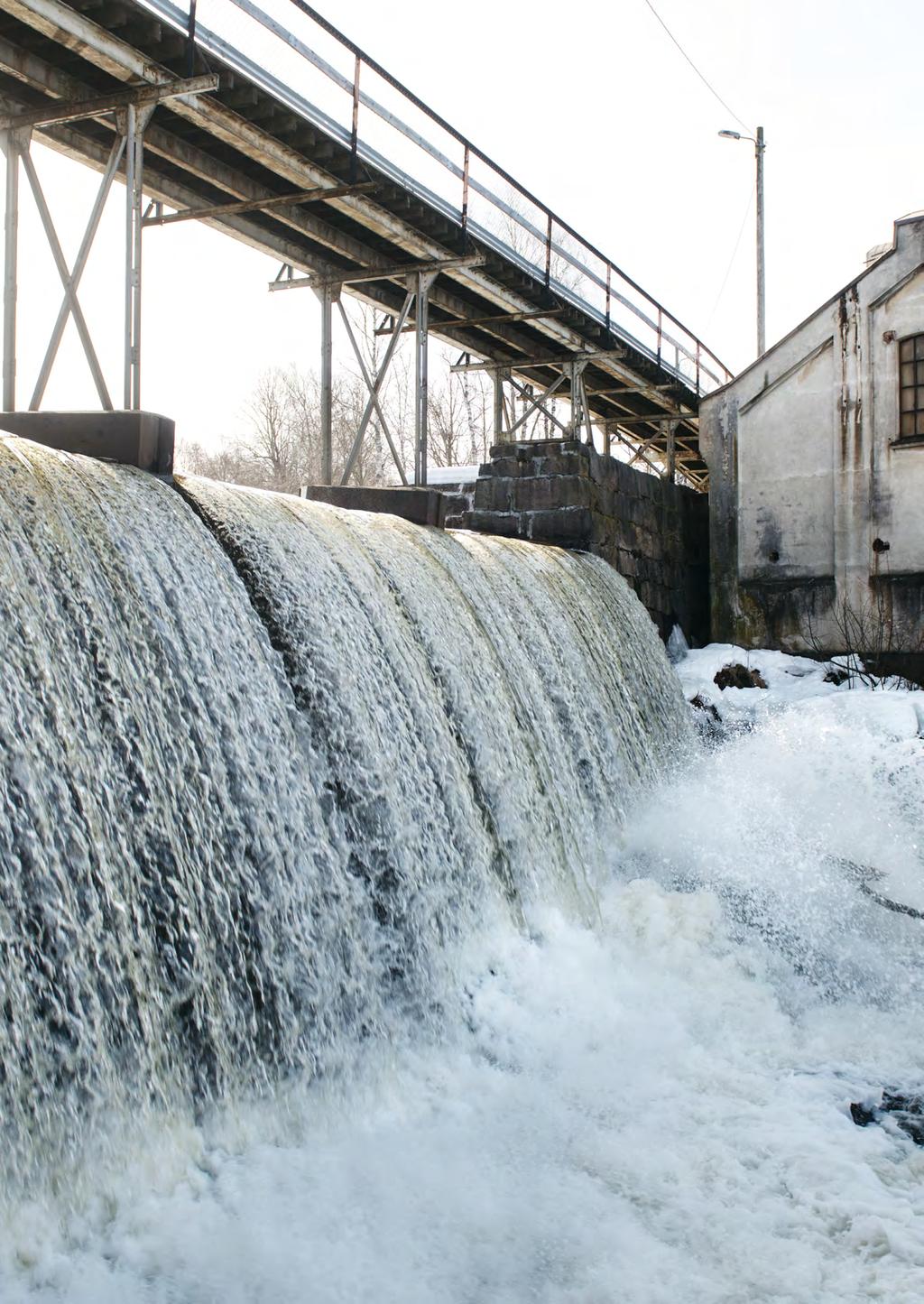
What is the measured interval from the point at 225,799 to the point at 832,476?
30.6ft

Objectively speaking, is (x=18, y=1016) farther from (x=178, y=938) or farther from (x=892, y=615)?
(x=892, y=615)

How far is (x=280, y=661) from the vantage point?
4.48 metres

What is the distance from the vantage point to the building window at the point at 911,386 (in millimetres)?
11008

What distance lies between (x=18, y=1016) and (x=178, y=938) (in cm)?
61

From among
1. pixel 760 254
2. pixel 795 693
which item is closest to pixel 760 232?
pixel 760 254

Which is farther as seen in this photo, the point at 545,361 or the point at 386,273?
the point at 545,361

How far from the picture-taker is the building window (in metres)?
11.0

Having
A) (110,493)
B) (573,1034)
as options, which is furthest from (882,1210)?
(110,493)

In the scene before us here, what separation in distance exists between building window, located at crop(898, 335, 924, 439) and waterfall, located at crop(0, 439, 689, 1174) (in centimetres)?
695

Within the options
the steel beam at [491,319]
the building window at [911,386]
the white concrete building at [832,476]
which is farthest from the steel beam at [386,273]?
the building window at [911,386]

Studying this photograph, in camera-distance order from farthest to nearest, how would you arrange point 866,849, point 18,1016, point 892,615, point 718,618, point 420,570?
point 718,618 → point 892,615 → point 866,849 → point 420,570 → point 18,1016

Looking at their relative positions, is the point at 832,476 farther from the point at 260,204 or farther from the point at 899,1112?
the point at 899,1112

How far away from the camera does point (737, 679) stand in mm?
10523

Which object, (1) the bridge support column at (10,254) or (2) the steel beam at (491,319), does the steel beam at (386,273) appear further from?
(1) the bridge support column at (10,254)
